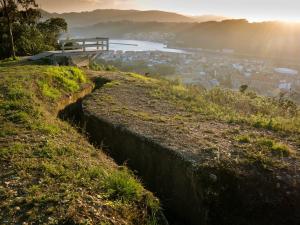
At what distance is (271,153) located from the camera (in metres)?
5.69

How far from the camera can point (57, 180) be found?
4.34m

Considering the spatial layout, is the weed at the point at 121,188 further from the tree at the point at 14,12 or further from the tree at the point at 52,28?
the tree at the point at 52,28

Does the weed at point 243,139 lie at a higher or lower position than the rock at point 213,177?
higher

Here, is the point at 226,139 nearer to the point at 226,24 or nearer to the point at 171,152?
the point at 171,152

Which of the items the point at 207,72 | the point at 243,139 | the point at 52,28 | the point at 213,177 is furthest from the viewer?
the point at 207,72

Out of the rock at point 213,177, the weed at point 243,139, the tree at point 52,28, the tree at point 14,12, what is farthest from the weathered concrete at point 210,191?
the tree at point 52,28

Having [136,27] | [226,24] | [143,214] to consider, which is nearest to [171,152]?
[143,214]

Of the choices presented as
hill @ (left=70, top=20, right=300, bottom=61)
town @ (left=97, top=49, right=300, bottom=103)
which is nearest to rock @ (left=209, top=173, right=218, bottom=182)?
town @ (left=97, top=49, right=300, bottom=103)

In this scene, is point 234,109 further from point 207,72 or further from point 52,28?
point 207,72

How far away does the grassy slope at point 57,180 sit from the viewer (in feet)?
12.1

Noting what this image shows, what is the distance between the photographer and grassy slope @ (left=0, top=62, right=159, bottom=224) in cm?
370

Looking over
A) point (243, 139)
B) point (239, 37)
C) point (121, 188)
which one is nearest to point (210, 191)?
point (121, 188)

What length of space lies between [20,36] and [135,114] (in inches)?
588

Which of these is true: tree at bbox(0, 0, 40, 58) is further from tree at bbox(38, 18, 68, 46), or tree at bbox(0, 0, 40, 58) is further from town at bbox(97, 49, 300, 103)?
town at bbox(97, 49, 300, 103)
